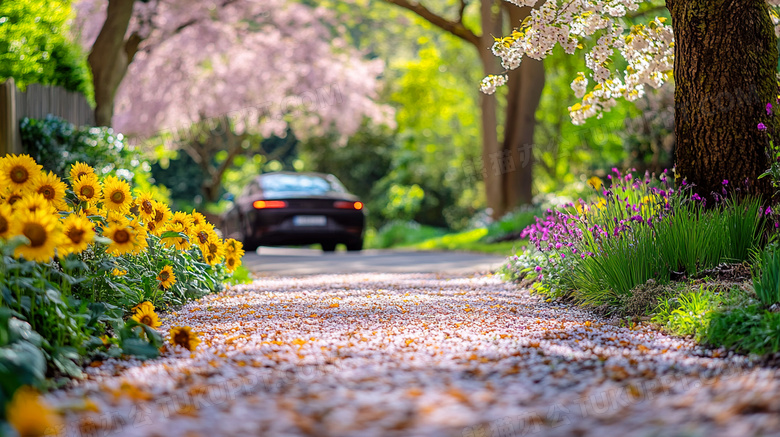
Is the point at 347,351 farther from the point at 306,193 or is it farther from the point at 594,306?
the point at 306,193

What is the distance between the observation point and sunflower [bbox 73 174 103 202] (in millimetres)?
4031

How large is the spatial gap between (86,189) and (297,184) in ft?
27.0

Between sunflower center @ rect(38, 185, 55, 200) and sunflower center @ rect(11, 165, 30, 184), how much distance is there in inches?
3.5

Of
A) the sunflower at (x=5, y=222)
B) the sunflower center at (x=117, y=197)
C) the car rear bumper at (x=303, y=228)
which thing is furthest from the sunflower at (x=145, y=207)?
the car rear bumper at (x=303, y=228)

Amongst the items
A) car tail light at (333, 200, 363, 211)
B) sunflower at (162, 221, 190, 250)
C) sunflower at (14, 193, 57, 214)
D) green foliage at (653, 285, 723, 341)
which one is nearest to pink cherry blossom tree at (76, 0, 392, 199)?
car tail light at (333, 200, 363, 211)

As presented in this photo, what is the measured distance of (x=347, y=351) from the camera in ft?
10.3

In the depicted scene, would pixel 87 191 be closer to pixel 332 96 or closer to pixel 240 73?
pixel 240 73

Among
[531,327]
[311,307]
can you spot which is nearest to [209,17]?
[311,307]

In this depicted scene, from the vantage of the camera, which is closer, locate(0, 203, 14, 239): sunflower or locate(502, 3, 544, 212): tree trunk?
locate(0, 203, 14, 239): sunflower

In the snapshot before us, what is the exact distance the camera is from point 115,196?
410 cm

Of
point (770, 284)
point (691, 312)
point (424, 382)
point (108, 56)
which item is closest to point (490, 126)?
point (108, 56)

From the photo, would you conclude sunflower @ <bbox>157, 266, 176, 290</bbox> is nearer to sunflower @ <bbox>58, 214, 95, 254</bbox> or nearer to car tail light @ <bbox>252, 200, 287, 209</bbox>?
sunflower @ <bbox>58, 214, 95, 254</bbox>

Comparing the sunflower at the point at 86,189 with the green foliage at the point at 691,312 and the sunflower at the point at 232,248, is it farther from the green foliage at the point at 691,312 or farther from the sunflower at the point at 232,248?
the green foliage at the point at 691,312

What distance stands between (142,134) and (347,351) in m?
17.1
